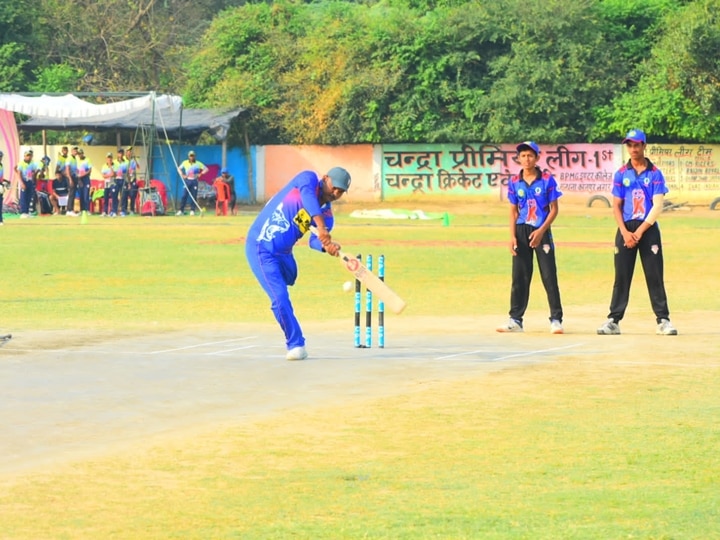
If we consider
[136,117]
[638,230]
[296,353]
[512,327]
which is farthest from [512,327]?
[136,117]

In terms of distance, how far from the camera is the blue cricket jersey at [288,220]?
12117mm

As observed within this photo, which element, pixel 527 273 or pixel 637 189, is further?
pixel 527 273

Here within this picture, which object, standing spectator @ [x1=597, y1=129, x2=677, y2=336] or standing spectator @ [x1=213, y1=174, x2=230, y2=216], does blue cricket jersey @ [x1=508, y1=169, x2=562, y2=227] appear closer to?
standing spectator @ [x1=597, y1=129, x2=677, y2=336]

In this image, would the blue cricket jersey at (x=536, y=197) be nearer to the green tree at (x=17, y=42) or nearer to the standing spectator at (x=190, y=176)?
the standing spectator at (x=190, y=176)

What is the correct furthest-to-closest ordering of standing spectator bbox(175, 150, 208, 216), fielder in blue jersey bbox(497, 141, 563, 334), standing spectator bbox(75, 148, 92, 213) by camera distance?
1. standing spectator bbox(175, 150, 208, 216)
2. standing spectator bbox(75, 148, 92, 213)
3. fielder in blue jersey bbox(497, 141, 563, 334)

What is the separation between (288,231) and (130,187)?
3370cm

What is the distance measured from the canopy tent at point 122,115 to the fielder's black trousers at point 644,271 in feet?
99.0

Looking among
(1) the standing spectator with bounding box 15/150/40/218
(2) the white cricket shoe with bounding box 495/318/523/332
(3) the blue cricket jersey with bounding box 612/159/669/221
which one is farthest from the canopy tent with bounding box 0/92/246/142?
(3) the blue cricket jersey with bounding box 612/159/669/221

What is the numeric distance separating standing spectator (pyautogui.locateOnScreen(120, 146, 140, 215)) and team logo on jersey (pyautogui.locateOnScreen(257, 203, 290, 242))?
107ft

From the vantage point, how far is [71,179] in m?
43.8

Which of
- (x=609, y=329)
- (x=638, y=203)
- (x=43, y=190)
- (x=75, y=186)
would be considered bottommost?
(x=609, y=329)

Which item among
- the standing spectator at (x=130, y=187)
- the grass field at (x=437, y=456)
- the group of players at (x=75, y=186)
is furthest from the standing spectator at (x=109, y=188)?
the grass field at (x=437, y=456)

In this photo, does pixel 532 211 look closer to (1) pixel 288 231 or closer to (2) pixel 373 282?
(2) pixel 373 282

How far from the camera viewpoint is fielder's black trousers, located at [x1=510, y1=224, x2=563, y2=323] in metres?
14.4
